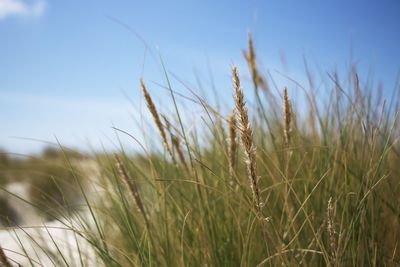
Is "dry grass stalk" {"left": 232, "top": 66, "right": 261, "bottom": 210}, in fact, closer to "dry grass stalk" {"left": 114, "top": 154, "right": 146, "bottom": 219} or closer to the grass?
the grass

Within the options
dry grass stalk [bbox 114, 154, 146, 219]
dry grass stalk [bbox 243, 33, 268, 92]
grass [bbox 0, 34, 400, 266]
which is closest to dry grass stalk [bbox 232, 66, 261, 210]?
grass [bbox 0, 34, 400, 266]

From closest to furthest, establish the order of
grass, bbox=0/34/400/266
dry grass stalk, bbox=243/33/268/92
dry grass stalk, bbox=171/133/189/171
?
grass, bbox=0/34/400/266, dry grass stalk, bbox=171/133/189/171, dry grass stalk, bbox=243/33/268/92

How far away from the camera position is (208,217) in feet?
4.74

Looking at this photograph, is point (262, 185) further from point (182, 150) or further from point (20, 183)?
point (20, 183)

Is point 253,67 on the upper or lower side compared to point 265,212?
upper

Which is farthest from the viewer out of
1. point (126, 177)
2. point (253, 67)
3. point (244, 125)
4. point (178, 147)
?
point (253, 67)

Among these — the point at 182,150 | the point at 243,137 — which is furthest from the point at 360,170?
the point at 243,137

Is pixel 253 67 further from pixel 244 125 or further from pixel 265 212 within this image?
pixel 244 125

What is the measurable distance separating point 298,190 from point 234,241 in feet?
1.30

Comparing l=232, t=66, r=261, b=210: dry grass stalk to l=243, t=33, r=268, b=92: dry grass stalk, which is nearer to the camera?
l=232, t=66, r=261, b=210: dry grass stalk

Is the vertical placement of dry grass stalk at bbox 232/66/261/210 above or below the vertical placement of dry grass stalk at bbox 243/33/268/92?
below

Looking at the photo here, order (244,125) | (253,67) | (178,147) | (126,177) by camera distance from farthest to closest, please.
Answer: (253,67)
(178,147)
(126,177)
(244,125)

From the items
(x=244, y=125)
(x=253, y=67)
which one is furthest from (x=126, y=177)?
(x=253, y=67)

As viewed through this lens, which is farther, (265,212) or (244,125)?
(265,212)
